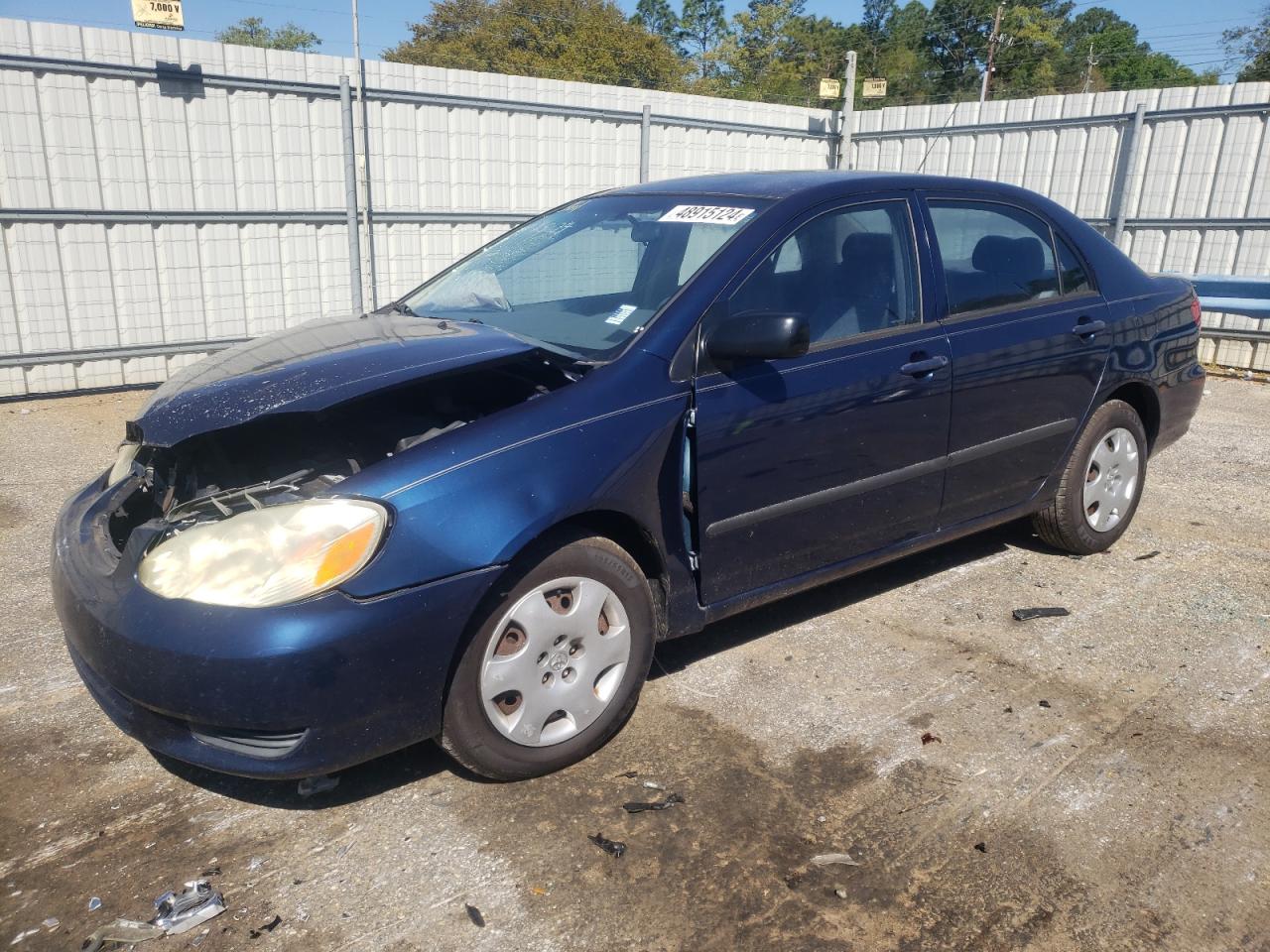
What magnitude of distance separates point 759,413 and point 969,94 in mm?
60594

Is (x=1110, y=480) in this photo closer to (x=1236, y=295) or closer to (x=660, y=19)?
(x=1236, y=295)

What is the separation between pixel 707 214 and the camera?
3.53 metres

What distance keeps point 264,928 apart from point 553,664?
951 millimetres

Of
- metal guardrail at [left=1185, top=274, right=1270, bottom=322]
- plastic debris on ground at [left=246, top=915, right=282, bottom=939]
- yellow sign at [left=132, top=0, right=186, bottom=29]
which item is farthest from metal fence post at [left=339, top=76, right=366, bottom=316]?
metal guardrail at [left=1185, top=274, right=1270, bottom=322]

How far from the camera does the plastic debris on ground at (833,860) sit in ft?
8.22

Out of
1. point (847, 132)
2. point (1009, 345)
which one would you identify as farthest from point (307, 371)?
point (847, 132)

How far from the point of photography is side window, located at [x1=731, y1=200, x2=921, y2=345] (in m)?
3.33

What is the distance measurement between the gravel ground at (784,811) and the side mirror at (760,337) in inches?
46.5

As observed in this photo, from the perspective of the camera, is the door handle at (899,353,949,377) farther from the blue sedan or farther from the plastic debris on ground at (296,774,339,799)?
the plastic debris on ground at (296,774,339,799)

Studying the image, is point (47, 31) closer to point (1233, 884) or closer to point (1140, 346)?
point (1140, 346)

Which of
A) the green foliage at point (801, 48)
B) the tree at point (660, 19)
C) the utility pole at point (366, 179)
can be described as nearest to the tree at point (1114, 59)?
the green foliage at point (801, 48)

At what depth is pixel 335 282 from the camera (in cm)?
899

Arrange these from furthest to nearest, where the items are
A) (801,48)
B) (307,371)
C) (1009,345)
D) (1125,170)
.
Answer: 1. (801,48)
2. (1125,170)
3. (1009,345)
4. (307,371)

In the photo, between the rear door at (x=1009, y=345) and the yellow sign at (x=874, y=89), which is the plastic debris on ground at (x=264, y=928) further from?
the yellow sign at (x=874, y=89)
